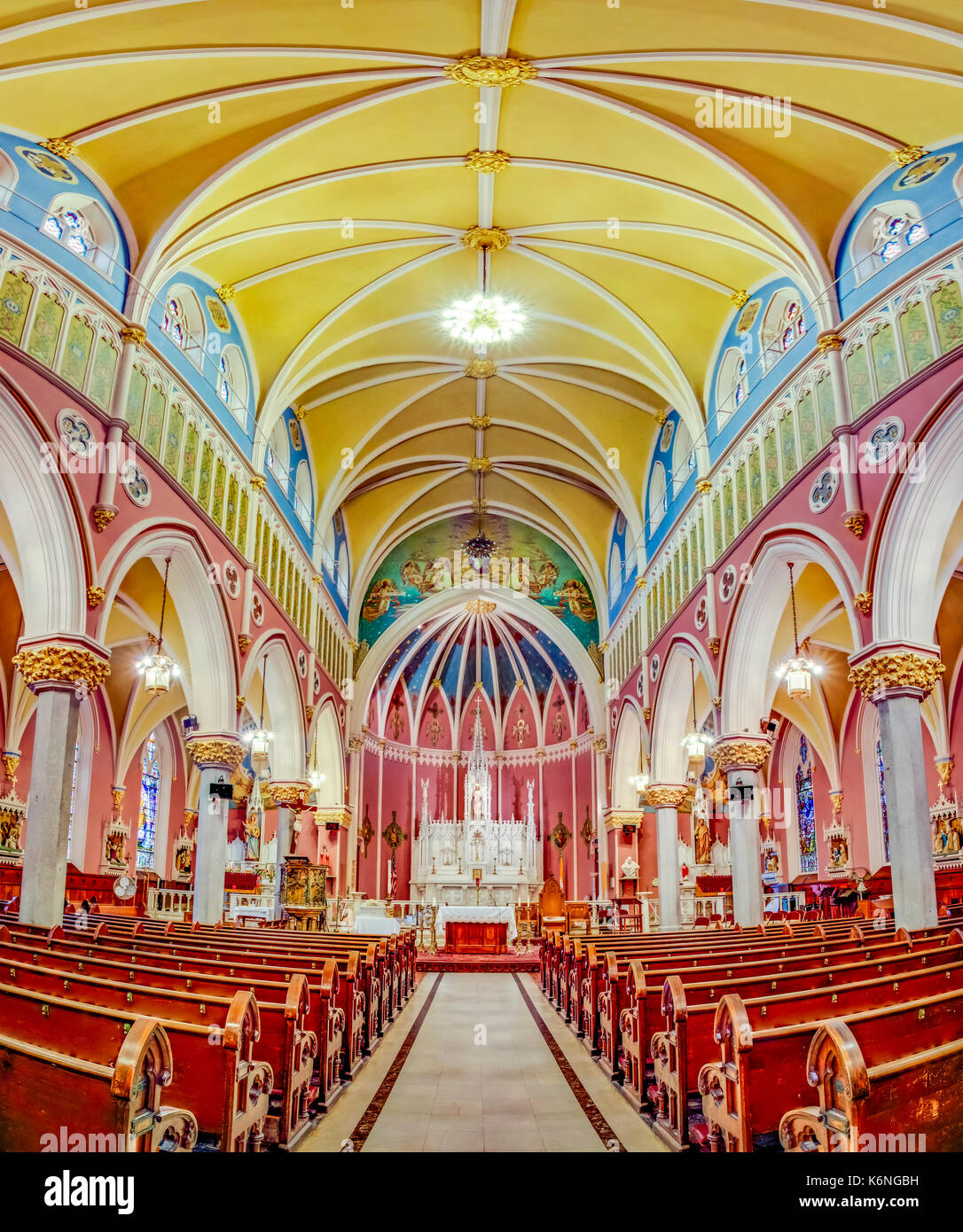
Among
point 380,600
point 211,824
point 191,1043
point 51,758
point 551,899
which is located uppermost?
point 380,600

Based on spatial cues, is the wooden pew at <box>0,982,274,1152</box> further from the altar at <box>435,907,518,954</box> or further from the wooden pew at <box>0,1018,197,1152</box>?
the altar at <box>435,907,518,954</box>

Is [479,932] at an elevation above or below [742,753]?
below

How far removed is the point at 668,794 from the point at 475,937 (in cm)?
615

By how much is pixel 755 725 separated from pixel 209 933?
9.88 meters

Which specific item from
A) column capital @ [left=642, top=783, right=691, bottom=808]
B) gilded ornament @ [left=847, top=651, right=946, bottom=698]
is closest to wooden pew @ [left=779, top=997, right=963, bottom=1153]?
gilded ornament @ [left=847, top=651, right=946, bottom=698]

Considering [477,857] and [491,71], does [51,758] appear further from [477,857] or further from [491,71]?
[477,857]

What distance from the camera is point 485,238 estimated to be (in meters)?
16.7

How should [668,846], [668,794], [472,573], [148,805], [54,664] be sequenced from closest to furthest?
[54,664]
[668,846]
[668,794]
[148,805]
[472,573]

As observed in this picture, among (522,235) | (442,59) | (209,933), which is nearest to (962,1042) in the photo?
(209,933)

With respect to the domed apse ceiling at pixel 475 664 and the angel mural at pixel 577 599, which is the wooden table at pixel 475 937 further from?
the domed apse ceiling at pixel 475 664

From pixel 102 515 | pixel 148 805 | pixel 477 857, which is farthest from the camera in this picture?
pixel 477 857

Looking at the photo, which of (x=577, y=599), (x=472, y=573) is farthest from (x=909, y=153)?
(x=472, y=573)
